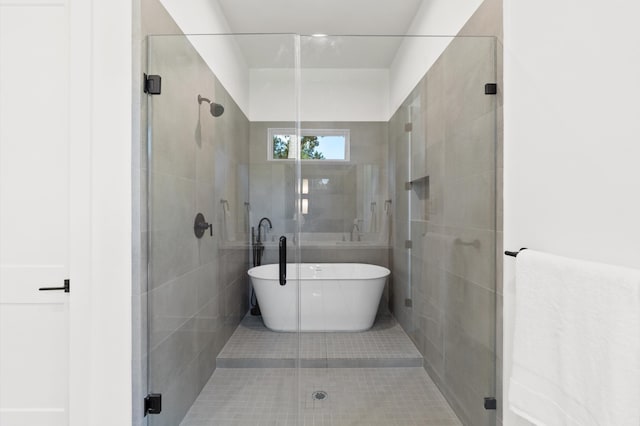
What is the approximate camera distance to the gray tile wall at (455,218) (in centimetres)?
153

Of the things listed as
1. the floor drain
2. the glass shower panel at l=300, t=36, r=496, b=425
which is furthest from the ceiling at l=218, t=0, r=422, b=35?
the floor drain

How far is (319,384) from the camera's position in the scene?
179cm

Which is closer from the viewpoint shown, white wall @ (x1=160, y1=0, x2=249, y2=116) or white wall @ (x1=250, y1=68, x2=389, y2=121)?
white wall @ (x1=160, y1=0, x2=249, y2=116)

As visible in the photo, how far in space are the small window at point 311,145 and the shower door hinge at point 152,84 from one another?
58cm

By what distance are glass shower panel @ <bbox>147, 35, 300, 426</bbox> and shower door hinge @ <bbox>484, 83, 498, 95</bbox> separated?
97cm

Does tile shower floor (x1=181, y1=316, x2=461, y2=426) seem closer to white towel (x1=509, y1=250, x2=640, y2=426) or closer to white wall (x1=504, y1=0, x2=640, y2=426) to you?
white wall (x1=504, y1=0, x2=640, y2=426)

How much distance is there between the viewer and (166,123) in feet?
5.27

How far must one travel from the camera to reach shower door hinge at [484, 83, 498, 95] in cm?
150

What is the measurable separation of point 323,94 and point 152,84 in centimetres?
Result: 89

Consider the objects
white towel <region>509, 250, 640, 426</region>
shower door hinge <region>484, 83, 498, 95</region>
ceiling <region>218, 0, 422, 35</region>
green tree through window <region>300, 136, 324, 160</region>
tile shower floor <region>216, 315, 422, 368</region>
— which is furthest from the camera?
ceiling <region>218, 0, 422, 35</region>
